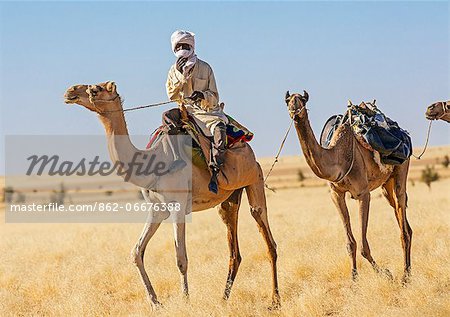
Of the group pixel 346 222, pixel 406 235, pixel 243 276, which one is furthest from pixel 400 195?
pixel 243 276

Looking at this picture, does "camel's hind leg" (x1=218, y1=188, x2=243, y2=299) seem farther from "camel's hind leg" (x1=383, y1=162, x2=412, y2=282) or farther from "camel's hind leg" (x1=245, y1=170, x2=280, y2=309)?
"camel's hind leg" (x1=383, y1=162, x2=412, y2=282)

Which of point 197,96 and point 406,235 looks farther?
point 406,235

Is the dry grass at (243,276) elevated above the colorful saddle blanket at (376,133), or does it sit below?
below

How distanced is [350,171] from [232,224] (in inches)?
72.5

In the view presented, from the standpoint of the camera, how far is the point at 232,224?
35.3 ft

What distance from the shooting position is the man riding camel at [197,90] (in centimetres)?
977

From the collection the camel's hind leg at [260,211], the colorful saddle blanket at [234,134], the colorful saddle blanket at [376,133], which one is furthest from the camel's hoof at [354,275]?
the colorful saddle blanket at [234,134]

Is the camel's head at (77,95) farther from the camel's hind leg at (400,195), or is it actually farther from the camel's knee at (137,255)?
the camel's hind leg at (400,195)

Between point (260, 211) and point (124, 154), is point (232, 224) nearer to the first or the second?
point (260, 211)

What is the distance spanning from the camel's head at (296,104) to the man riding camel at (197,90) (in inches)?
33.6

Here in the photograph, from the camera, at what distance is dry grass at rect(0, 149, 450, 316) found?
30.7 feet

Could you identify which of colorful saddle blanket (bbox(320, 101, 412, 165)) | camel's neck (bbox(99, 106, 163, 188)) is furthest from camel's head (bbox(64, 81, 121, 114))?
colorful saddle blanket (bbox(320, 101, 412, 165))

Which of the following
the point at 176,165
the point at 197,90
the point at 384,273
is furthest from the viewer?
the point at 384,273

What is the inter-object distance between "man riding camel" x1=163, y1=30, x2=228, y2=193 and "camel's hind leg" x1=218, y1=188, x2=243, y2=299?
1.23 m
